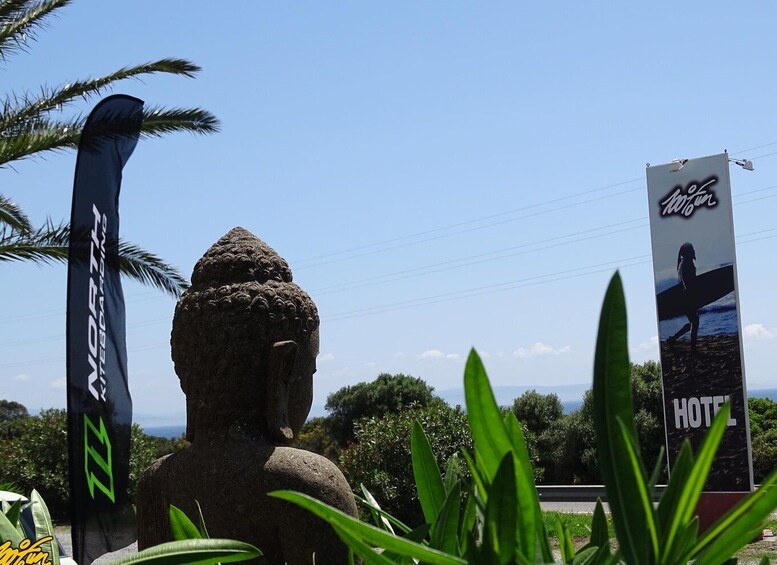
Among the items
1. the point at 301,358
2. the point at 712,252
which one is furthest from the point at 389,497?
the point at 301,358

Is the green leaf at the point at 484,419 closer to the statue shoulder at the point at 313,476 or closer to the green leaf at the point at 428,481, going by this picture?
the green leaf at the point at 428,481

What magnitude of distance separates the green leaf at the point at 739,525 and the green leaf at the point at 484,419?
22 cm

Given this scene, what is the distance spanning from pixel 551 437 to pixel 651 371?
308 cm

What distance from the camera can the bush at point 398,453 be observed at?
496 inches

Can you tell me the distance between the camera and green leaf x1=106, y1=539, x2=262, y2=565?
108cm

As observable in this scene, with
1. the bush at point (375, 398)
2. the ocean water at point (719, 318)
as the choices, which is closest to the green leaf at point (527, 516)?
the ocean water at point (719, 318)

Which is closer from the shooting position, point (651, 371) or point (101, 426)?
point (101, 426)

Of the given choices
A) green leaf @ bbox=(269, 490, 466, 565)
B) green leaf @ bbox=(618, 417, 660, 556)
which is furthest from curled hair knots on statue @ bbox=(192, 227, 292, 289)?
green leaf @ bbox=(618, 417, 660, 556)

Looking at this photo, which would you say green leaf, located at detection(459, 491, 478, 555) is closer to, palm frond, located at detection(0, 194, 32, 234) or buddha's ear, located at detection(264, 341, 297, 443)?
buddha's ear, located at detection(264, 341, 297, 443)

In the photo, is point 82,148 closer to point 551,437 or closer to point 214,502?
point 214,502

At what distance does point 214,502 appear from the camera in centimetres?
314

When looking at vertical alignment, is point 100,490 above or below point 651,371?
below

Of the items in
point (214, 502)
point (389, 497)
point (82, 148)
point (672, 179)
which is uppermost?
point (672, 179)

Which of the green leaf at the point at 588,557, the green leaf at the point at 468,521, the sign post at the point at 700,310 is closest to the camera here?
the green leaf at the point at 588,557
